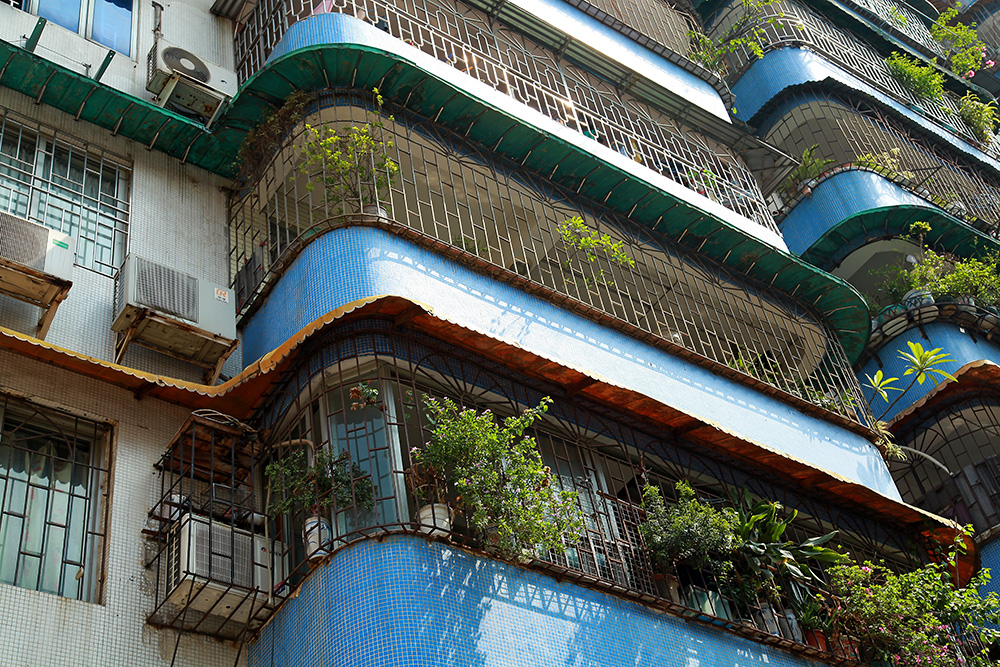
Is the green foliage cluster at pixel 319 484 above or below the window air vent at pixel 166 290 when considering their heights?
below

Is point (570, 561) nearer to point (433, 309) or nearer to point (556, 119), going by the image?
point (433, 309)

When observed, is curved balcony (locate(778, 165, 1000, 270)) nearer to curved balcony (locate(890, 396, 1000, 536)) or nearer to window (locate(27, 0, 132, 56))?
curved balcony (locate(890, 396, 1000, 536))

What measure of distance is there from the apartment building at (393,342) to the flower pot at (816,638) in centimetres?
28

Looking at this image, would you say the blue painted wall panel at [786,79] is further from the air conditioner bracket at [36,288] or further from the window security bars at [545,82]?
the air conditioner bracket at [36,288]

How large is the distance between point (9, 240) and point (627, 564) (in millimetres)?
5932

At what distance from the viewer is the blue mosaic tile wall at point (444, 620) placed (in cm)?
683

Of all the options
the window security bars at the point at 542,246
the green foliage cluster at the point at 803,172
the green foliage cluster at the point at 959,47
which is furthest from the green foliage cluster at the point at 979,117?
the window security bars at the point at 542,246

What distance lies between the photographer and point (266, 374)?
8.58 metres

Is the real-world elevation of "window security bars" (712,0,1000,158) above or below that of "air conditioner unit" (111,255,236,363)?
above

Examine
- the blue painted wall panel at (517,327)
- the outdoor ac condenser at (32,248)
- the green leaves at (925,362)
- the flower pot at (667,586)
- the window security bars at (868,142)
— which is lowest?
the flower pot at (667,586)

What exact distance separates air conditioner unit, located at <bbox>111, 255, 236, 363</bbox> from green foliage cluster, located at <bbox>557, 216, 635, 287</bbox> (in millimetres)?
3826

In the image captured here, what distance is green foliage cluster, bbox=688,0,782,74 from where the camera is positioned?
17.8m

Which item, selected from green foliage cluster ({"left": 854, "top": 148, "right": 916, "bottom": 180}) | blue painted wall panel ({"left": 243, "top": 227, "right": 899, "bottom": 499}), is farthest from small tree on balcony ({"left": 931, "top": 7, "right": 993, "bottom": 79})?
blue painted wall panel ({"left": 243, "top": 227, "right": 899, "bottom": 499})

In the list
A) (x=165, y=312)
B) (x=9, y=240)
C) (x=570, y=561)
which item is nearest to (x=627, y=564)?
(x=570, y=561)
